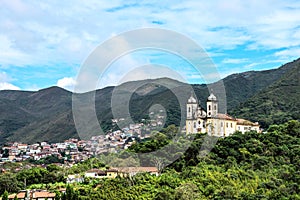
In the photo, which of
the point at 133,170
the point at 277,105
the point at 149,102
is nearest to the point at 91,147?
the point at 149,102

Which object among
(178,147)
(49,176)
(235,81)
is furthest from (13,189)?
(235,81)

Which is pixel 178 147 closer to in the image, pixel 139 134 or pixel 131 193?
pixel 139 134

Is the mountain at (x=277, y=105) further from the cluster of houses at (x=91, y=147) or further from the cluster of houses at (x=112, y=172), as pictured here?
the cluster of houses at (x=112, y=172)

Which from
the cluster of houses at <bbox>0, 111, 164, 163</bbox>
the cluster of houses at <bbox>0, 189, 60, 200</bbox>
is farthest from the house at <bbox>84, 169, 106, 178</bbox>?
the cluster of houses at <bbox>0, 189, 60, 200</bbox>

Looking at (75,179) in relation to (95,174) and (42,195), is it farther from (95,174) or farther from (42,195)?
(42,195)

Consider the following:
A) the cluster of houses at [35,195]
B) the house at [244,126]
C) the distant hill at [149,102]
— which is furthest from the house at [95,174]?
the house at [244,126]

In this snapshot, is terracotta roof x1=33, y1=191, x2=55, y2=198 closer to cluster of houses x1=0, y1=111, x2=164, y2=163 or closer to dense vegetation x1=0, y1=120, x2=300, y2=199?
dense vegetation x1=0, y1=120, x2=300, y2=199

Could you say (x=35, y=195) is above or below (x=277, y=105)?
below
